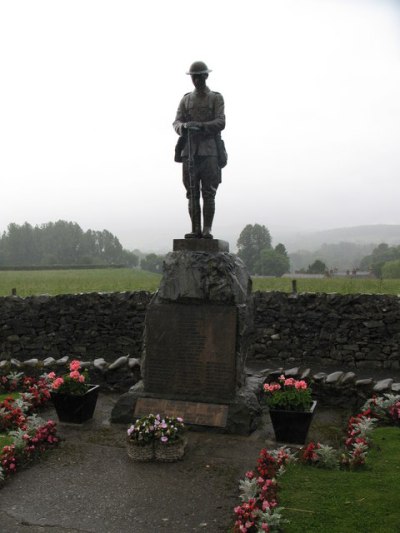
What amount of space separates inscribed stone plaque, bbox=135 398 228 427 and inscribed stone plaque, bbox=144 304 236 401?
15 centimetres

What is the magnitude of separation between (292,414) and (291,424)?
0.17 m

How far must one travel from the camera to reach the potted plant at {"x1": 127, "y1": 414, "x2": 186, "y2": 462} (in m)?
6.87

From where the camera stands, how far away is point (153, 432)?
273 inches

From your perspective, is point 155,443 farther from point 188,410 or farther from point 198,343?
point 198,343

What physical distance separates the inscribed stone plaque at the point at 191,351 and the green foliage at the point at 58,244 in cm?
4761

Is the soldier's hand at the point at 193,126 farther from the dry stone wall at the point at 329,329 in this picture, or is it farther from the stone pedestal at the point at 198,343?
the dry stone wall at the point at 329,329

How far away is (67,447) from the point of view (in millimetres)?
7453

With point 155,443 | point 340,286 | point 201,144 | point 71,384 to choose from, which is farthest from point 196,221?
point 340,286

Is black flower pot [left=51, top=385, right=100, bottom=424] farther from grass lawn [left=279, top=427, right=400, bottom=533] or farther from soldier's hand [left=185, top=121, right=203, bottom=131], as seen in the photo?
soldier's hand [left=185, top=121, right=203, bottom=131]

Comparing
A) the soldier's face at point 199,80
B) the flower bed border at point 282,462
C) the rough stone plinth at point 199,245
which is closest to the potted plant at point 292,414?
the flower bed border at point 282,462

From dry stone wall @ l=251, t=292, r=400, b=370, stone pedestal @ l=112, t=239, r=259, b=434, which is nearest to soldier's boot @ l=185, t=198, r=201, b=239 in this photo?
stone pedestal @ l=112, t=239, r=259, b=434

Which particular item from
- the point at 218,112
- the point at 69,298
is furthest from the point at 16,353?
the point at 218,112

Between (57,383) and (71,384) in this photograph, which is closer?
(57,383)

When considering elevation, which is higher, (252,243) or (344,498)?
(252,243)
